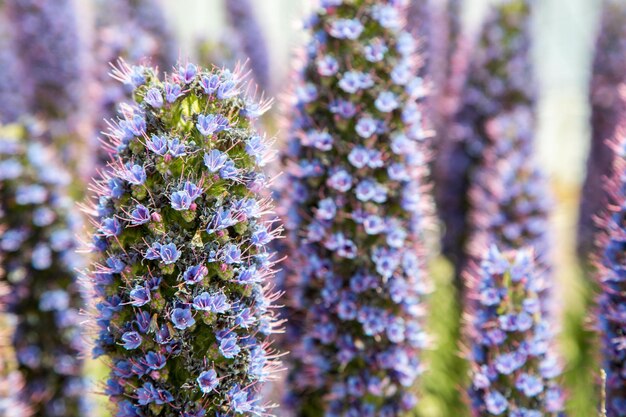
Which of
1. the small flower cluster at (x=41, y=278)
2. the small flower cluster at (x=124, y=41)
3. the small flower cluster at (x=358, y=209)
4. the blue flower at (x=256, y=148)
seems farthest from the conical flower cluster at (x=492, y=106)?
the blue flower at (x=256, y=148)

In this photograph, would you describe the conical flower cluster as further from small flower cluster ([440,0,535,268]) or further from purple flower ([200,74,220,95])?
purple flower ([200,74,220,95])

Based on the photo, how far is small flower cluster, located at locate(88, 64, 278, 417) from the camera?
7.91ft

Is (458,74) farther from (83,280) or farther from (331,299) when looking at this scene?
(83,280)

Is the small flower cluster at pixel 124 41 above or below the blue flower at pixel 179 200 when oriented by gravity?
below

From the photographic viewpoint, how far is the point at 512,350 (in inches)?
123

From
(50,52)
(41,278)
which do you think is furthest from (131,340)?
(50,52)

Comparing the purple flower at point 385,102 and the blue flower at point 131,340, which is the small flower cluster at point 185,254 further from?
the purple flower at point 385,102

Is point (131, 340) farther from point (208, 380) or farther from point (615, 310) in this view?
point (615, 310)

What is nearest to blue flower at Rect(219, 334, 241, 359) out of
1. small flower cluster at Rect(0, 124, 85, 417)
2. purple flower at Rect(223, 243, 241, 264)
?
purple flower at Rect(223, 243, 241, 264)

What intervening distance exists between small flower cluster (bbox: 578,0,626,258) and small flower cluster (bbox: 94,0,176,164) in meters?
3.79

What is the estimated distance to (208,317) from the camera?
A: 242 centimetres

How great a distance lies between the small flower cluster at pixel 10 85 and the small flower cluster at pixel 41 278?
2.05 metres

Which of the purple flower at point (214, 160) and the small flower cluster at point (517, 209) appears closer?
the purple flower at point (214, 160)

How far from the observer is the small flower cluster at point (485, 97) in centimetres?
620
